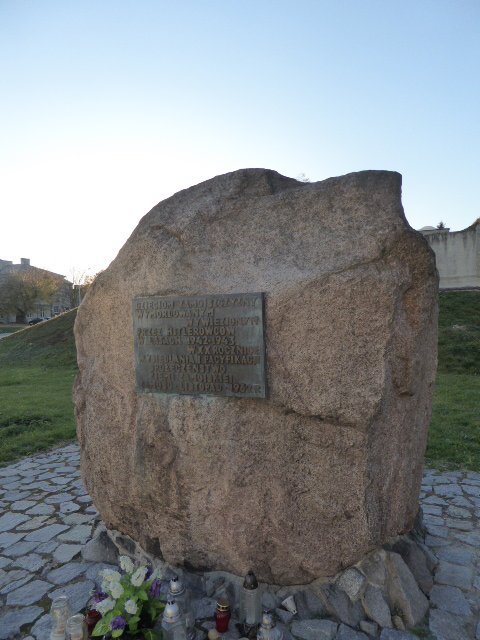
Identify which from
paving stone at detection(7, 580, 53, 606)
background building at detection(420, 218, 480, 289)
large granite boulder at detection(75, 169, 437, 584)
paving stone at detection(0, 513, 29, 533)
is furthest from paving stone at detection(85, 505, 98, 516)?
background building at detection(420, 218, 480, 289)

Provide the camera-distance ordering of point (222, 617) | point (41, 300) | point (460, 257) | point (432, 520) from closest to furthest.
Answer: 1. point (222, 617)
2. point (432, 520)
3. point (460, 257)
4. point (41, 300)

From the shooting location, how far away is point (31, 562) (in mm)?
4047

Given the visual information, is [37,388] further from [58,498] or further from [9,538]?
[9,538]

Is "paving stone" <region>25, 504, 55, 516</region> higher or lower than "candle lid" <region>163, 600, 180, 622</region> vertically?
lower

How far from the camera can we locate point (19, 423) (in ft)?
28.3

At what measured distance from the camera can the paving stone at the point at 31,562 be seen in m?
3.97

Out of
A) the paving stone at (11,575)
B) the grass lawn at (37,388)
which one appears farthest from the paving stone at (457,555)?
the grass lawn at (37,388)

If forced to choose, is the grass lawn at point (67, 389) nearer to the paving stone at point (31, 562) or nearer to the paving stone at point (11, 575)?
the paving stone at point (31, 562)

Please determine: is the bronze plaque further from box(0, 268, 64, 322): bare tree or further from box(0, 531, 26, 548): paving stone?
box(0, 268, 64, 322): bare tree

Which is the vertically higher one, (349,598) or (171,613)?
(171,613)

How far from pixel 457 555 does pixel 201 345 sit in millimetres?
2721

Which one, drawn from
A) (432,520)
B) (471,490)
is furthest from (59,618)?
(471,490)

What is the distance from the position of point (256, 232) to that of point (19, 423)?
23.1 feet

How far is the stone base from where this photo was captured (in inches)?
121
